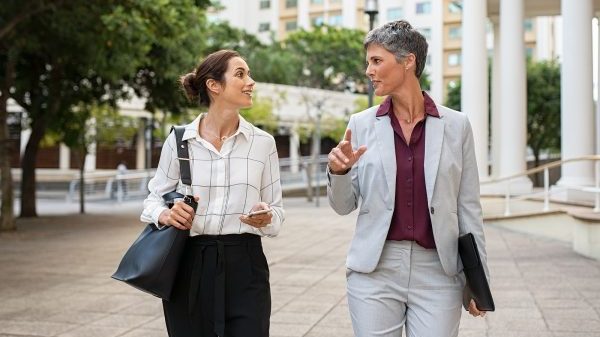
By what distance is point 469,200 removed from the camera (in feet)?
10.2

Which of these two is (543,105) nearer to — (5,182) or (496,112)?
(496,112)

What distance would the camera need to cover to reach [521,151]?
1877 centimetres

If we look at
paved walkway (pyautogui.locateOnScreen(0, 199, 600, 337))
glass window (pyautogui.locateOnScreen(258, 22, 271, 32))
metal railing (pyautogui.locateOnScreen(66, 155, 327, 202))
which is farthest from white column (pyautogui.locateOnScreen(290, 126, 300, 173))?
paved walkway (pyautogui.locateOnScreen(0, 199, 600, 337))

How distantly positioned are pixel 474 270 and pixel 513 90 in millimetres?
16514

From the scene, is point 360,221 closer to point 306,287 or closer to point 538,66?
point 306,287

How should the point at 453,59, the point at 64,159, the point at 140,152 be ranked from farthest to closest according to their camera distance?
the point at 453,59 < the point at 140,152 < the point at 64,159

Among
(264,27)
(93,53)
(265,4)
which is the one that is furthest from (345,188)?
(265,4)

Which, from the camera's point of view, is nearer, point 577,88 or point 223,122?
point 223,122

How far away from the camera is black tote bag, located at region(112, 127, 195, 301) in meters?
3.01

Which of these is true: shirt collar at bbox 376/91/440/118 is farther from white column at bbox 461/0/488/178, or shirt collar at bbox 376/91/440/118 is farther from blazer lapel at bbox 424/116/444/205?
white column at bbox 461/0/488/178

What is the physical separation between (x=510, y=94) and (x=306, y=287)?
11.6 m

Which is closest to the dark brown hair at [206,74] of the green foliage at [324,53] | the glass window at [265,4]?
the green foliage at [324,53]

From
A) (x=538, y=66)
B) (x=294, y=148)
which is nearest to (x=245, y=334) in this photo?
(x=538, y=66)

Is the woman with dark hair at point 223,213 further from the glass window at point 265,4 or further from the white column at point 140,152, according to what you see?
the glass window at point 265,4
